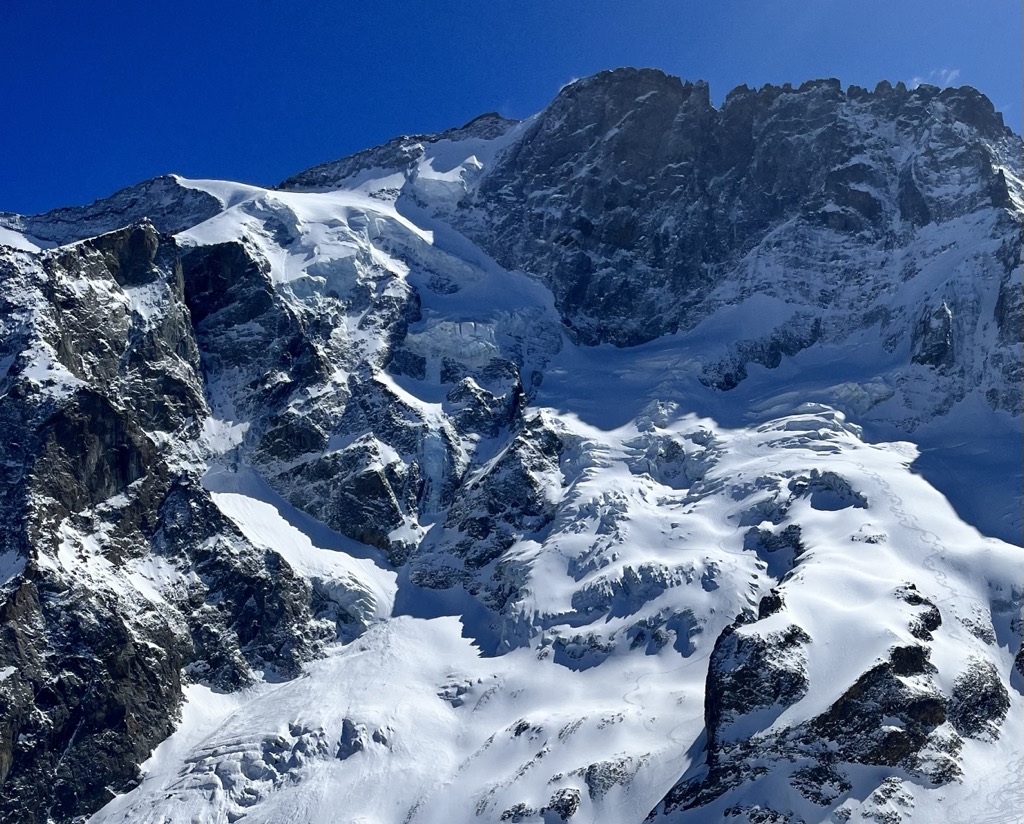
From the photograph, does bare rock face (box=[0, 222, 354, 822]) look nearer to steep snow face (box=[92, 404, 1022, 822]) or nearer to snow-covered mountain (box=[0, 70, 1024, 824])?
snow-covered mountain (box=[0, 70, 1024, 824])

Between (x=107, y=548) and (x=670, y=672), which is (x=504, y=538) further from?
(x=107, y=548)

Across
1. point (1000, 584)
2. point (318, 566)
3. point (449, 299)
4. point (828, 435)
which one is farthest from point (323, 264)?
point (1000, 584)

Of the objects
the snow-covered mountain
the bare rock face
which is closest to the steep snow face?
→ the snow-covered mountain

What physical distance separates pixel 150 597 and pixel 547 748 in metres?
47.8

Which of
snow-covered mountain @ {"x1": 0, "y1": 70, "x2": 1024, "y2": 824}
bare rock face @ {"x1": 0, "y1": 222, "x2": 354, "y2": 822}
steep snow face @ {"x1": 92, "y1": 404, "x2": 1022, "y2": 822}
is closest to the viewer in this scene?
steep snow face @ {"x1": 92, "y1": 404, "x2": 1022, "y2": 822}

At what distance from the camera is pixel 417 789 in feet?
390

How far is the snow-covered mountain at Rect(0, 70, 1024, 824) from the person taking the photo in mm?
111375

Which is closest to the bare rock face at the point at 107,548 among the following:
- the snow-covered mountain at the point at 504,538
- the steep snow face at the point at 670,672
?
→ the snow-covered mountain at the point at 504,538

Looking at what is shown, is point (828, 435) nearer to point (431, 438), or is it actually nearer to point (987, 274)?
point (987, 274)

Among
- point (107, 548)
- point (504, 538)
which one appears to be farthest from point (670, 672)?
point (107, 548)

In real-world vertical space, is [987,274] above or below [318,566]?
above

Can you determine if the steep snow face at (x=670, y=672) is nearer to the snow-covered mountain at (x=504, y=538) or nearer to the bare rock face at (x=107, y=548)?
the snow-covered mountain at (x=504, y=538)

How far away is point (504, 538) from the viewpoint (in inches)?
5994

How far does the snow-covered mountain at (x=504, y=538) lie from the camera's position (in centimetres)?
11138
